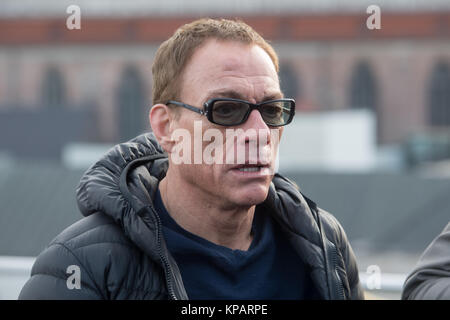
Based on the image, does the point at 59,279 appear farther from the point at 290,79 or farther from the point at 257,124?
the point at 290,79

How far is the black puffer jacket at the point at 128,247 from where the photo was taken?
206 centimetres

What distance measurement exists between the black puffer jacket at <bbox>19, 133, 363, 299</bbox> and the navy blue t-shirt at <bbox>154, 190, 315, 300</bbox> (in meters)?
0.06

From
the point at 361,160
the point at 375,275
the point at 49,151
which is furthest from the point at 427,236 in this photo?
the point at 49,151

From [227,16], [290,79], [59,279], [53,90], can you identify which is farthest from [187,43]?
[53,90]

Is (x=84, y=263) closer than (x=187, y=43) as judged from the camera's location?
Yes

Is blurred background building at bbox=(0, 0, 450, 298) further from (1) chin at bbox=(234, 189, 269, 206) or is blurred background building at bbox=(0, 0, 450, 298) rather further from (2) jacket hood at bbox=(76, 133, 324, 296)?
(1) chin at bbox=(234, 189, 269, 206)

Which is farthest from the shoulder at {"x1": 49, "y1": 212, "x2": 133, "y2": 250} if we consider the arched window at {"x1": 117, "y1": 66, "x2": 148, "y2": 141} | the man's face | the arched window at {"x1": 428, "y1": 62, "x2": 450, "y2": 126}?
the arched window at {"x1": 117, "y1": 66, "x2": 148, "y2": 141}

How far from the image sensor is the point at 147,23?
3922cm

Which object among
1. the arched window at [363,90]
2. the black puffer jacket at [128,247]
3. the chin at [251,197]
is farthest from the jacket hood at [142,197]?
the arched window at [363,90]

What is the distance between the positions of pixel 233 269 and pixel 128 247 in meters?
0.30

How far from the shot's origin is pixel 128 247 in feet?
6.94
